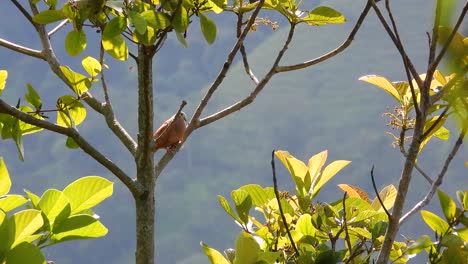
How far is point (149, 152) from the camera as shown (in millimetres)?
761

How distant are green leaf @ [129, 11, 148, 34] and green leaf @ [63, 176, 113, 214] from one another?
15 centimetres

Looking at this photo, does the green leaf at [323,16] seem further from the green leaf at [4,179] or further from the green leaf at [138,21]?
the green leaf at [4,179]

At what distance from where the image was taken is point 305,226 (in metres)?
0.71

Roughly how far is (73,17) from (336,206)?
1.23ft

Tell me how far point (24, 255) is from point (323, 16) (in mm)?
520

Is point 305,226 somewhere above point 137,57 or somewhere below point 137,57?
below

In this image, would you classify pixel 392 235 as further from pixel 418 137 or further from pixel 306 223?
pixel 306 223

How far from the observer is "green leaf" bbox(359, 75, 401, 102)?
735 mm

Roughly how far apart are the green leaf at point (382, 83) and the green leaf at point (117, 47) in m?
0.27

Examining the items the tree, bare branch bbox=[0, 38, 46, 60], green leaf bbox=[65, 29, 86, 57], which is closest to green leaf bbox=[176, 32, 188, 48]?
the tree

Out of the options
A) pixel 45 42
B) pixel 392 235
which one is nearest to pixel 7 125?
pixel 45 42

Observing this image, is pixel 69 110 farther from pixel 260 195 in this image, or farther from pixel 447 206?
pixel 447 206

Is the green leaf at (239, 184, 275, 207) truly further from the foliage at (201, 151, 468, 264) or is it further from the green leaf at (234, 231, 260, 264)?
the green leaf at (234, 231, 260, 264)

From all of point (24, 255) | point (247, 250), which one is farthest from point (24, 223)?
point (247, 250)
